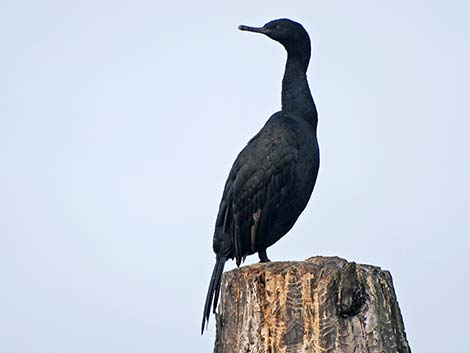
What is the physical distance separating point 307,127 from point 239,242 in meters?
1.15

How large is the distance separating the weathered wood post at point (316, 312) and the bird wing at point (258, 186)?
7.64ft

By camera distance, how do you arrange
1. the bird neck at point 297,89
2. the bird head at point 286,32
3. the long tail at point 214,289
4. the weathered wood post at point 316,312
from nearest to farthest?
the weathered wood post at point 316,312
the long tail at point 214,289
the bird neck at point 297,89
the bird head at point 286,32

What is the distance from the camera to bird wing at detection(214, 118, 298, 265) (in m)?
7.21

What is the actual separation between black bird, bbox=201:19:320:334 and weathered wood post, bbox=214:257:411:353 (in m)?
2.19

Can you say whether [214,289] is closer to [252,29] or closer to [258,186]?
[258,186]

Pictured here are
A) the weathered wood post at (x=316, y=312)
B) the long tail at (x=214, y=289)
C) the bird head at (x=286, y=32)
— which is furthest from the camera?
the bird head at (x=286, y=32)

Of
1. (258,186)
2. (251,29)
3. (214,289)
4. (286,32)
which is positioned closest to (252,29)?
(251,29)

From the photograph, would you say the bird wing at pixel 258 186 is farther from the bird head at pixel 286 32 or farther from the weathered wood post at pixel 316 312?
the weathered wood post at pixel 316 312

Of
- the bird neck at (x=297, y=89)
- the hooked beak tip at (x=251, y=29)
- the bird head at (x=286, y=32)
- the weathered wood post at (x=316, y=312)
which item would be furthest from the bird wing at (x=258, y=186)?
the weathered wood post at (x=316, y=312)

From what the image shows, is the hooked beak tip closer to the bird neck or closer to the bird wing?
the bird neck

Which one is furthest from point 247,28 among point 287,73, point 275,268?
point 275,268

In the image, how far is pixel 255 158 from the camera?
286 inches

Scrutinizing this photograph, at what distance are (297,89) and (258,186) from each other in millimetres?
1052

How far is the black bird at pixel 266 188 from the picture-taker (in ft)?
23.7
